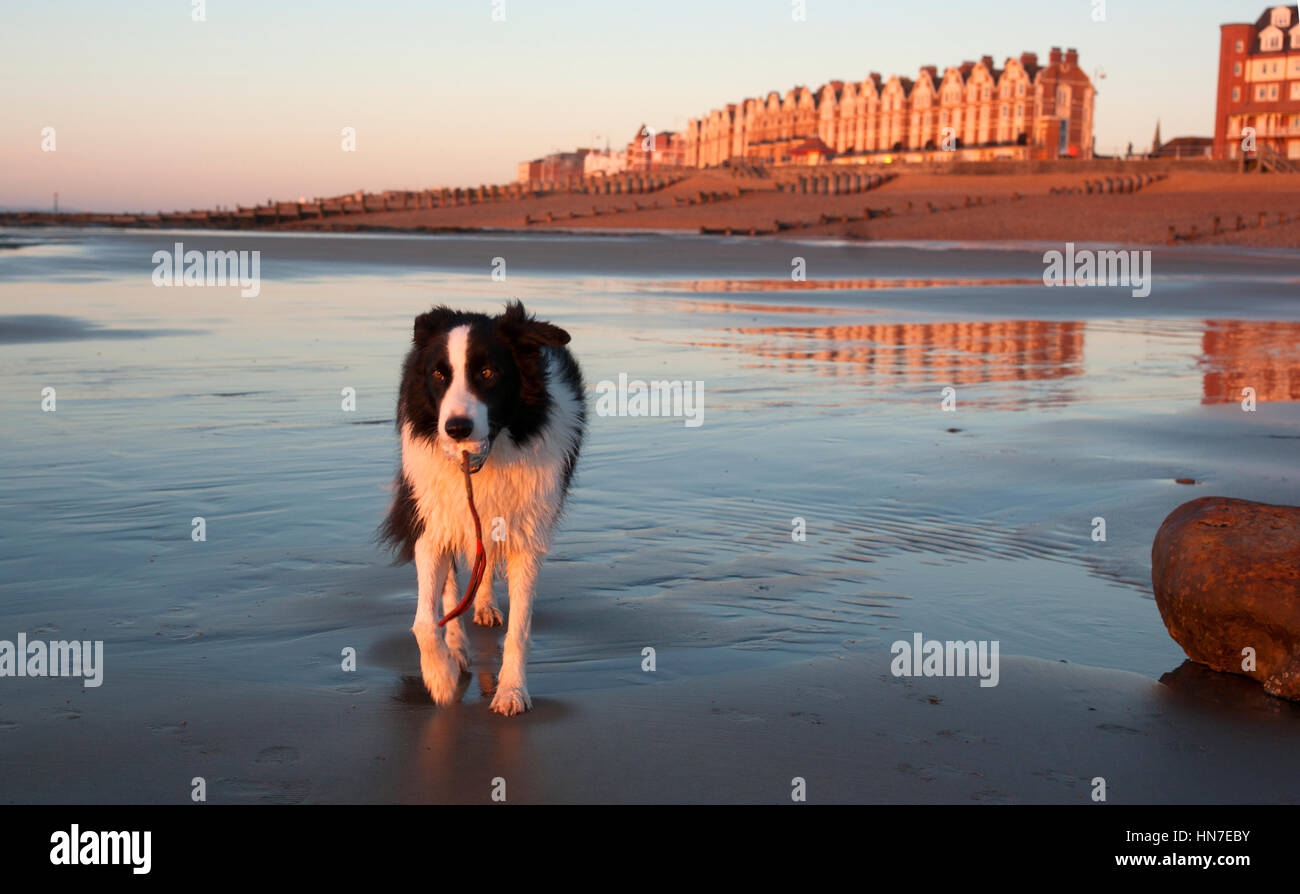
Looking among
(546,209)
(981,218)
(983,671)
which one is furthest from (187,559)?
(546,209)

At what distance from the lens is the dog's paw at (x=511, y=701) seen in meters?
4.58

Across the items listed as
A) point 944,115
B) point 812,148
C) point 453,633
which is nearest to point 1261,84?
point 944,115

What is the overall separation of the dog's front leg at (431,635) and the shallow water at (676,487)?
11 cm

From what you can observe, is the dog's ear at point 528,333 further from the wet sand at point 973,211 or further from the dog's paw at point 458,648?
the wet sand at point 973,211

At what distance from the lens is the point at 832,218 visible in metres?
59.3

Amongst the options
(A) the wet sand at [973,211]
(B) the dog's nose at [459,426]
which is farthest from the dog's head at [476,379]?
(A) the wet sand at [973,211]

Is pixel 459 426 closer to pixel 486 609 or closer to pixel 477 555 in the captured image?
pixel 477 555

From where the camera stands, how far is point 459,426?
4371mm

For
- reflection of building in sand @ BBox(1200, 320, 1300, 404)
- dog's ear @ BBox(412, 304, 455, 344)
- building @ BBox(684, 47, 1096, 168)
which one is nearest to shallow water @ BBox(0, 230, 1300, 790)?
reflection of building in sand @ BBox(1200, 320, 1300, 404)

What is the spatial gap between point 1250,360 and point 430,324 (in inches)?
480

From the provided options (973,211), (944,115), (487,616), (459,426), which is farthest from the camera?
(944,115)
